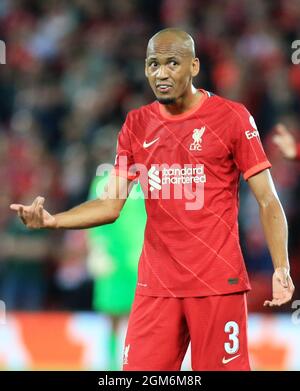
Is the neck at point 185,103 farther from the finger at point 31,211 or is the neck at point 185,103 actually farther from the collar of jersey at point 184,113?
the finger at point 31,211

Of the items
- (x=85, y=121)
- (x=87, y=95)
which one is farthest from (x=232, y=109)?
(x=87, y=95)

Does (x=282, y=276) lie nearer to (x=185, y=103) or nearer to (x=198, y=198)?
(x=198, y=198)

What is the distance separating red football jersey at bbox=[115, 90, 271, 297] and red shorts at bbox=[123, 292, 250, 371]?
6cm

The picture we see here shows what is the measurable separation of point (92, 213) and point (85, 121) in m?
6.08

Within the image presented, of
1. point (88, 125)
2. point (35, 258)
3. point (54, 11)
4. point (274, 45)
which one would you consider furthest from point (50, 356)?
point (54, 11)

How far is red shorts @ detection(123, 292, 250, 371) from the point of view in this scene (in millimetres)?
5020

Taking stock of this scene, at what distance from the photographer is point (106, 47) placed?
11.9 metres

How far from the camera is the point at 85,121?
36.9 feet

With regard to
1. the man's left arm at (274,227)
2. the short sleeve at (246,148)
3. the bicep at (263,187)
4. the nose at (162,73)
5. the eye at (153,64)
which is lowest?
the man's left arm at (274,227)

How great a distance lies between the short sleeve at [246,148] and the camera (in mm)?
5004

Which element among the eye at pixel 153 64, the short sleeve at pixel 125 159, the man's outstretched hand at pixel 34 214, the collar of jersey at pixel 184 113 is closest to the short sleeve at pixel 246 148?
the collar of jersey at pixel 184 113

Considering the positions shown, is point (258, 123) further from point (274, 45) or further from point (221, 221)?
point (221, 221)

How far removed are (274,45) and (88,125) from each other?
7.18 ft

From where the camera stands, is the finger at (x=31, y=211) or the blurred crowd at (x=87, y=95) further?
the blurred crowd at (x=87, y=95)
